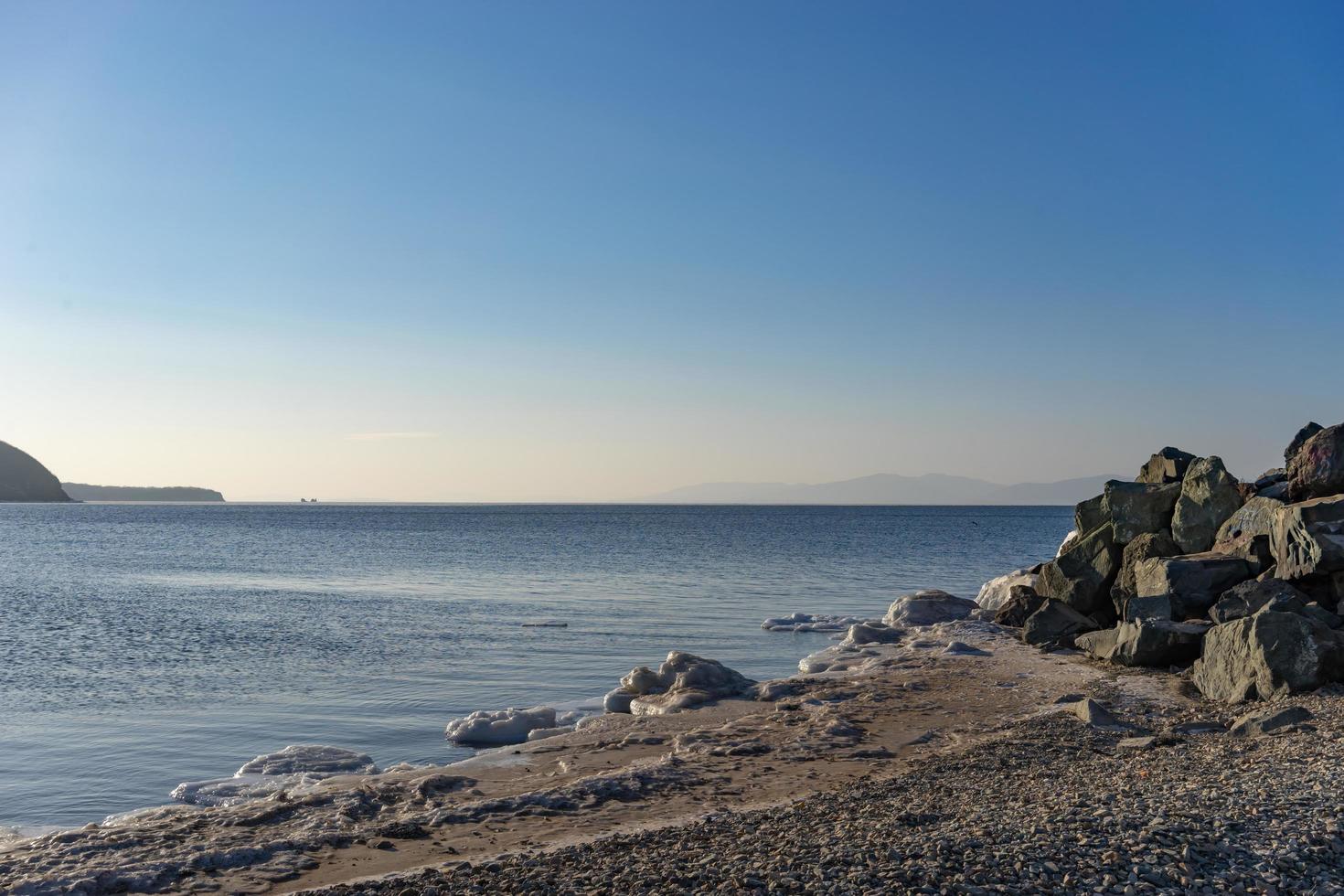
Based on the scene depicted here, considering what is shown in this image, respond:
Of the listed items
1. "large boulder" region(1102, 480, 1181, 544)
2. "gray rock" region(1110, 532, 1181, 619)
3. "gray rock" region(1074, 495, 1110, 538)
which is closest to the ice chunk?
"gray rock" region(1110, 532, 1181, 619)

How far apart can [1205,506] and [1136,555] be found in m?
1.90

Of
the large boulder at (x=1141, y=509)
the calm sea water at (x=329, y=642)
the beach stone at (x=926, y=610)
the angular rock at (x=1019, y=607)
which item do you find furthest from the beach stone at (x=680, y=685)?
the large boulder at (x=1141, y=509)

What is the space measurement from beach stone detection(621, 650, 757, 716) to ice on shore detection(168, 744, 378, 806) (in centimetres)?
536

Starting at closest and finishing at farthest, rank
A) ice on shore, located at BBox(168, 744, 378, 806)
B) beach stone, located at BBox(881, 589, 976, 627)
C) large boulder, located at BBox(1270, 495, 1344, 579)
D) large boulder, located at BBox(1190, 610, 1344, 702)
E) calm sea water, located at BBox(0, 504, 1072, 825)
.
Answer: ice on shore, located at BBox(168, 744, 378, 806) → large boulder, located at BBox(1190, 610, 1344, 702) → calm sea water, located at BBox(0, 504, 1072, 825) → large boulder, located at BBox(1270, 495, 1344, 579) → beach stone, located at BBox(881, 589, 976, 627)

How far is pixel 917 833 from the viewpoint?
348 inches

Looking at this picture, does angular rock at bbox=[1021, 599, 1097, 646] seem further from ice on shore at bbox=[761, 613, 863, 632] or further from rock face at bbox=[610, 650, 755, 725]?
rock face at bbox=[610, 650, 755, 725]

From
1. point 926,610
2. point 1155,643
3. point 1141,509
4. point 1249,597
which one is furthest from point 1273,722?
point 926,610

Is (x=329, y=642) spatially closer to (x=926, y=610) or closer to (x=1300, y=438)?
(x=926, y=610)

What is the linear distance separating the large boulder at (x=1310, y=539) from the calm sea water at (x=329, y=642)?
10.5 m

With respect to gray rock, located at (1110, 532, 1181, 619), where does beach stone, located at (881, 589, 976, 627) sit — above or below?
below

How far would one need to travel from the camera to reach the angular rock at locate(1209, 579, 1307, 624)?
1670 centimetres

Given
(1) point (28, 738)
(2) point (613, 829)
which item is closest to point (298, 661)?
(1) point (28, 738)

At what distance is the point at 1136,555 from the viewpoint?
22312 mm

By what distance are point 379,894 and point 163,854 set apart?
308 centimetres
